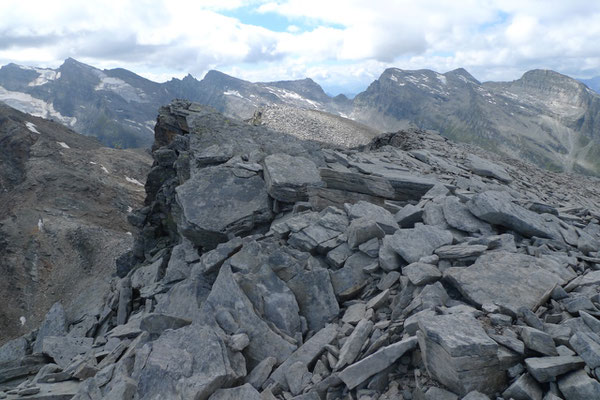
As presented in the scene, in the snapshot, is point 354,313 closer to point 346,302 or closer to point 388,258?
point 346,302

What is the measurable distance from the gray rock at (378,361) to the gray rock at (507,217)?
6.55 metres

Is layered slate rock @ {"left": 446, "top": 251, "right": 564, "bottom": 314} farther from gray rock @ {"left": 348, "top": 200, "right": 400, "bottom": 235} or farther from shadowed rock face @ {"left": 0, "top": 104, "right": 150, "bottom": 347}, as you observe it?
shadowed rock face @ {"left": 0, "top": 104, "right": 150, "bottom": 347}

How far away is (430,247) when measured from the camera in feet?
34.9

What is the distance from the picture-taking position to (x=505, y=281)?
893 cm

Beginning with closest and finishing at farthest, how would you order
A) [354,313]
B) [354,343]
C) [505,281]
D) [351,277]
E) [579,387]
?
1. [579,387]
2. [354,343]
3. [505,281]
4. [354,313]
5. [351,277]

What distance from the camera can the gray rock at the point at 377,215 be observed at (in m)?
11.9

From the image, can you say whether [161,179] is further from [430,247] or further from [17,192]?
[17,192]

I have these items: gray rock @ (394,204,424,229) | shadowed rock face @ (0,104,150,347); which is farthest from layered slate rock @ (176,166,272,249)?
shadowed rock face @ (0,104,150,347)

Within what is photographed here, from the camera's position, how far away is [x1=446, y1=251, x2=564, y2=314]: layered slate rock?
27.6 ft

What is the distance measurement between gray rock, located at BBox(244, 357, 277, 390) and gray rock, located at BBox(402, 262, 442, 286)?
369 cm

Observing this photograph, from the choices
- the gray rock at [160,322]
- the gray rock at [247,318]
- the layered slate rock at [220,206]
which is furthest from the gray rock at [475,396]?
the layered slate rock at [220,206]

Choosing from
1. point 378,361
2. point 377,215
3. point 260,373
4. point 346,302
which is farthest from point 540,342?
point 377,215

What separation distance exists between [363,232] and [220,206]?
6355 millimetres

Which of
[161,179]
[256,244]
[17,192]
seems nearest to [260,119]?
[17,192]
